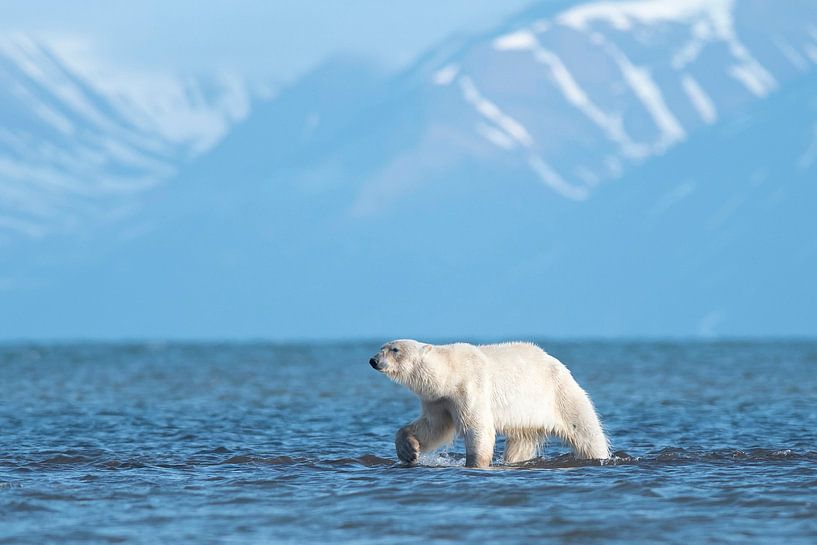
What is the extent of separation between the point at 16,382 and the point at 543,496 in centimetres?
2822

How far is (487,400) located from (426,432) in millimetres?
746

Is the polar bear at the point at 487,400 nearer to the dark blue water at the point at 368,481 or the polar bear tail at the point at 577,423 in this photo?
the polar bear tail at the point at 577,423

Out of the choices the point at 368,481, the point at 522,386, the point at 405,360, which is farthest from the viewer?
the point at 522,386

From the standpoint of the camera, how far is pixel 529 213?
150 meters

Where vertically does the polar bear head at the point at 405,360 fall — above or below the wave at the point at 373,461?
Answer: above

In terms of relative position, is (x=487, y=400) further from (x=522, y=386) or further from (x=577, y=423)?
(x=577, y=423)

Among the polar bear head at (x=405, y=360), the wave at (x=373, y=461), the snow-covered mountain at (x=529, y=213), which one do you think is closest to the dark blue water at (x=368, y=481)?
the wave at (x=373, y=461)

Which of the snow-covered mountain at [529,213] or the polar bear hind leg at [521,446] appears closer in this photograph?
the polar bear hind leg at [521,446]

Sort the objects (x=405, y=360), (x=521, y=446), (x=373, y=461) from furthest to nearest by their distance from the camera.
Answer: (x=373, y=461) → (x=521, y=446) → (x=405, y=360)

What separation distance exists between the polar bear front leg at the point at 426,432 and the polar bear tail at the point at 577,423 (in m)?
1.24

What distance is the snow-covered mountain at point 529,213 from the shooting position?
139500 millimetres

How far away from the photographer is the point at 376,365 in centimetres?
1343

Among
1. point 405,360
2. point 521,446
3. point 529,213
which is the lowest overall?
point 521,446

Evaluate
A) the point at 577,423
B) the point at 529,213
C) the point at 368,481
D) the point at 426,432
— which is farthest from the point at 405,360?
the point at 529,213
